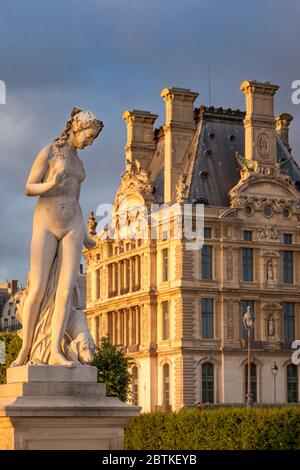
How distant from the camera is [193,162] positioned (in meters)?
83.4

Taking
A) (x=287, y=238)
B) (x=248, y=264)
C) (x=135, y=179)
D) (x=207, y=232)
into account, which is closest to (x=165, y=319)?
(x=207, y=232)

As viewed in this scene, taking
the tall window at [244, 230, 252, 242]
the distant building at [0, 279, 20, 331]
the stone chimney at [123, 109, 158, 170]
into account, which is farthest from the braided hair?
the distant building at [0, 279, 20, 331]

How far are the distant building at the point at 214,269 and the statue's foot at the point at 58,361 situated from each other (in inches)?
2500

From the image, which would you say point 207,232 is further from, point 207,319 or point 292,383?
point 292,383

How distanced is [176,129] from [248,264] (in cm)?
1081

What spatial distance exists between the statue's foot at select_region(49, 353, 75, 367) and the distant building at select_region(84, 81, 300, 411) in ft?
208

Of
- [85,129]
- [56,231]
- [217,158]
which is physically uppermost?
[217,158]

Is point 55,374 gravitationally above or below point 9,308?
below

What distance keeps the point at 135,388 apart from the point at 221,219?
13175mm

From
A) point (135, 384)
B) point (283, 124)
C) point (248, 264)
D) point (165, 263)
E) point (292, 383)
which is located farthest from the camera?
point (283, 124)

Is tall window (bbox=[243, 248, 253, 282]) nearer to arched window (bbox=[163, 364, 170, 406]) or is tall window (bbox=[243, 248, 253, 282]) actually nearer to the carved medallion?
the carved medallion

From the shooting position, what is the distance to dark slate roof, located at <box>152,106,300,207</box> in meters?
82.8

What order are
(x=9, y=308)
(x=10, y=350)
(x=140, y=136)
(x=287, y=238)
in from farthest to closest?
(x=9, y=308)
(x=140, y=136)
(x=287, y=238)
(x=10, y=350)

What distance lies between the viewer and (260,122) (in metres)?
82.1
